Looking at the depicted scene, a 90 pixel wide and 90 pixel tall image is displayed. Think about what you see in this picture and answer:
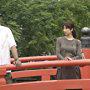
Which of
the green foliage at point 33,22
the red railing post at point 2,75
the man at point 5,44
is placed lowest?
the red railing post at point 2,75

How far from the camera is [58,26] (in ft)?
48.0

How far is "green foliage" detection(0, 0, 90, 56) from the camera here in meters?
12.5

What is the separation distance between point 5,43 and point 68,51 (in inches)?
40.4

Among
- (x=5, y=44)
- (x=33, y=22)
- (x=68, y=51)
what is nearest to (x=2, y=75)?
(x=5, y=44)

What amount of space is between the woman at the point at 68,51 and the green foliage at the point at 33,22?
5614 mm

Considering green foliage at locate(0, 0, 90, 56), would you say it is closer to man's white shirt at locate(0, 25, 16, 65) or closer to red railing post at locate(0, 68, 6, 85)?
man's white shirt at locate(0, 25, 16, 65)

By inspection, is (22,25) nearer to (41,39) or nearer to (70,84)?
(41,39)

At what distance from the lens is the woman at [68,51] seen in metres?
6.22

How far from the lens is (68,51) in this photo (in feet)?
20.8

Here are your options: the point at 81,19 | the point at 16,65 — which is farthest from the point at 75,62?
the point at 81,19

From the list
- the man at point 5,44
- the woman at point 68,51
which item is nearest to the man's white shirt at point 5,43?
the man at point 5,44

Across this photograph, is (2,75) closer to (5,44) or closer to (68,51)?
(5,44)

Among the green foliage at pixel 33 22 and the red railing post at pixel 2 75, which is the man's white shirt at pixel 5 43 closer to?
the red railing post at pixel 2 75

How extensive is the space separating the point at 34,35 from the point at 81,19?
152 inches
